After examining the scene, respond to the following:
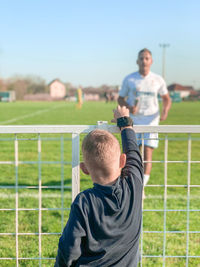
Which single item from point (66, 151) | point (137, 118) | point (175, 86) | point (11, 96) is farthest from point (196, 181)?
point (175, 86)

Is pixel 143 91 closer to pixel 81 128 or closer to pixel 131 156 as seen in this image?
pixel 81 128

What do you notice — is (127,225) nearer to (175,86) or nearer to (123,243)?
(123,243)

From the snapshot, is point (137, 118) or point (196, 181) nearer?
point (137, 118)

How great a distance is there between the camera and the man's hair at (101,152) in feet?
5.39

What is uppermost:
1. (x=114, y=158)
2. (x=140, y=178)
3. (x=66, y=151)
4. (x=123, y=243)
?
(x=114, y=158)

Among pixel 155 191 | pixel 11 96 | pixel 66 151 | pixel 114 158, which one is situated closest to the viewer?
pixel 114 158

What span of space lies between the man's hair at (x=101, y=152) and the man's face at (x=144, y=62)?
Result: 3.68 meters

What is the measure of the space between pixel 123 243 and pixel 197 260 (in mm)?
1609

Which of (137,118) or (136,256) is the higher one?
(137,118)

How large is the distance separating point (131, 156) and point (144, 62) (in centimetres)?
347

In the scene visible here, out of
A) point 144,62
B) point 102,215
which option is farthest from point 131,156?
point 144,62

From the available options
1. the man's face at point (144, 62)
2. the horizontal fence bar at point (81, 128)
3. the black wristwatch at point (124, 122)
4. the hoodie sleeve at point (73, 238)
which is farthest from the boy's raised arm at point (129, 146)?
the man's face at point (144, 62)

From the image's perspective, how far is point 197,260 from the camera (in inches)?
122

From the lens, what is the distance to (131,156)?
6.37 feet
